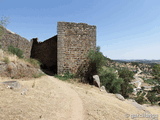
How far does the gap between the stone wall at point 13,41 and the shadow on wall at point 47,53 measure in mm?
850

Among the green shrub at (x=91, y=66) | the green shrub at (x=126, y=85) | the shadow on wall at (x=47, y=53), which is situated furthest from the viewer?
the green shrub at (x=126, y=85)

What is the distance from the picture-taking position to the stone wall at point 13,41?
30.1 ft

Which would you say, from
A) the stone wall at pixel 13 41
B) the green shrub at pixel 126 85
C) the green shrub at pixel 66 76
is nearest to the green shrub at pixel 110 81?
the green shrub at pixel 66 76

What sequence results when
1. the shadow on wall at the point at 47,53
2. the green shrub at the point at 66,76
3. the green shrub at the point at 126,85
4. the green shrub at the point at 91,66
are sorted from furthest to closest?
the green shrub at the point at 126,85
the shadow on wall at the point at 47,53
the green shrub at the point at 91,66
the green shrub at the point at 66,76

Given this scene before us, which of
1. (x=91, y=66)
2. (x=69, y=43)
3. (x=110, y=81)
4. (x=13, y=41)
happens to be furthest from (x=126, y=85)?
(x=13, y=41)

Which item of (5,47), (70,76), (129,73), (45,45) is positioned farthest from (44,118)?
(129,73)

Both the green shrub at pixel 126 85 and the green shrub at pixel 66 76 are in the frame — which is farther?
the green shrub at pixel 126 85

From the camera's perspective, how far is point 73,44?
32.3ft

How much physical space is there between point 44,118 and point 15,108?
81 cm

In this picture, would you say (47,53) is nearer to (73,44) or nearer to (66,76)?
(73,44)

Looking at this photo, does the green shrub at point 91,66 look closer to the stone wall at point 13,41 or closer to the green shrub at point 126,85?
the stone wall at point 13,41

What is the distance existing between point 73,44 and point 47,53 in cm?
347

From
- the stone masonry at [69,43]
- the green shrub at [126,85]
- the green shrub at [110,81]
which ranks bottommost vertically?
the green shrub at [126,85]

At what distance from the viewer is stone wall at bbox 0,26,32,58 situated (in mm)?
9160
